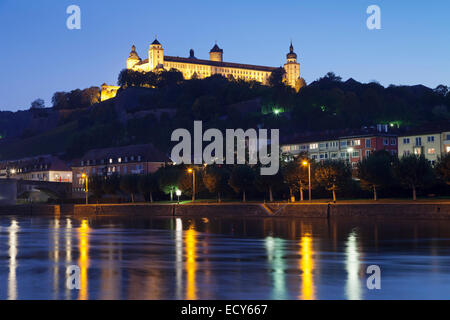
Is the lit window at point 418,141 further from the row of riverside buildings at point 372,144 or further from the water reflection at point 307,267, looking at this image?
the water reflection at point 307,267

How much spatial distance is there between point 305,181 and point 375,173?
1009 centimetres

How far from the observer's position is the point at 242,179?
82688 mm

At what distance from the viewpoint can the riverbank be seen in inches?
2170

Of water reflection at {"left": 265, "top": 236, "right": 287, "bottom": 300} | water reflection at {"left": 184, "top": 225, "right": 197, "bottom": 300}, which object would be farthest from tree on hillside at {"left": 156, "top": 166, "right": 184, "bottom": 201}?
water reflection at {"left": 265, "top": 236, "right": 287, "bottom": 300}

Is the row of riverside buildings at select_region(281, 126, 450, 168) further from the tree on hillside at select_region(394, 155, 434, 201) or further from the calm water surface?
the calm water surface

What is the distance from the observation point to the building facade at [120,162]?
13275 centimetres

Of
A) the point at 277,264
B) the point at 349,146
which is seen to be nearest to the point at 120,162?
the point at 349,146

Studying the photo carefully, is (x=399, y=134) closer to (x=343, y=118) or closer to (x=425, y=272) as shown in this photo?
(x=343, y=118)

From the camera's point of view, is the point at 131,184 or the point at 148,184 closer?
the point at 148,184

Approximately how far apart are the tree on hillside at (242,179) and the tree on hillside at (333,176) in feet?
35.5

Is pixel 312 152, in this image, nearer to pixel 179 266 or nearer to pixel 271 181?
pixel 271 181

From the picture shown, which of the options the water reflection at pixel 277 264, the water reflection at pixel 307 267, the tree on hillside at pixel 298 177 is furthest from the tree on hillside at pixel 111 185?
the water reflection at pixel 307 267
